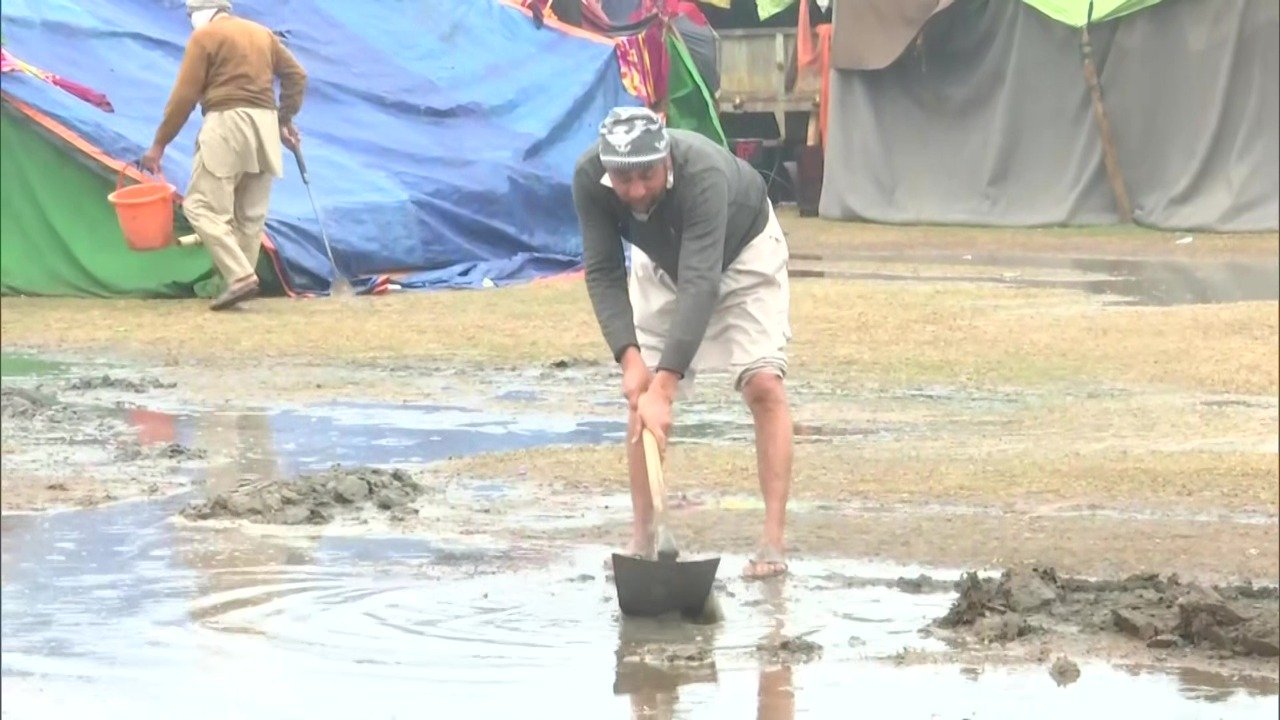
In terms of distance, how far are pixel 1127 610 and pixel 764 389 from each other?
138cm

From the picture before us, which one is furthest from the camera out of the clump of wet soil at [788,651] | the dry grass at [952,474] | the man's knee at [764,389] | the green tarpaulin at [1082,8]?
the green tarpaulin at [1082,8]

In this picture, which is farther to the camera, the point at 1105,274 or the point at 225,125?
the point at 1105,274

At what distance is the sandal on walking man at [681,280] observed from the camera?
6355 mm

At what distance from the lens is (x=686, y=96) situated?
22.0 metres

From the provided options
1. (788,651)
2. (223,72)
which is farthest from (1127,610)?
(223,72)

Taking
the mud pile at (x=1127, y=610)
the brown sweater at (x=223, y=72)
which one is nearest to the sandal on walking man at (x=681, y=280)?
the mud pile at (x=1127, y=610)

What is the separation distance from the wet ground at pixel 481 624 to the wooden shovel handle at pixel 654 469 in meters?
0.35

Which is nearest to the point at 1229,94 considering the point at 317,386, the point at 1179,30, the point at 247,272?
the point at 1179,30

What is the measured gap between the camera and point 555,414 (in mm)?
9984

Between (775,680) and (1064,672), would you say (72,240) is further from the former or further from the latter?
(1064,672)

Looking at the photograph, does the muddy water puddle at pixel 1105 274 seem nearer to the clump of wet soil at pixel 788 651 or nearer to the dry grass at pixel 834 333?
the dry grass at pixel 834 333

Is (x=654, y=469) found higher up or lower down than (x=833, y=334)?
higher up

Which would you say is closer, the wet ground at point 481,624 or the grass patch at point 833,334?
the wet ground at point 481,624

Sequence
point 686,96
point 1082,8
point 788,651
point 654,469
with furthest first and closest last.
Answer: point 686,96
point 1082,8
point 654,469
point 788,651
